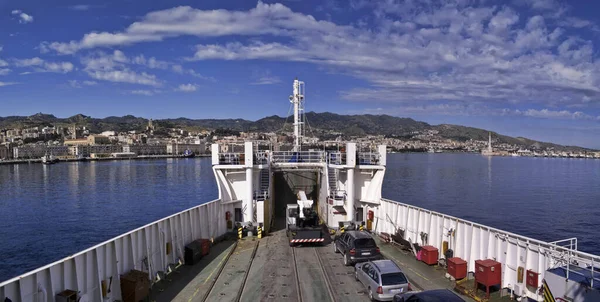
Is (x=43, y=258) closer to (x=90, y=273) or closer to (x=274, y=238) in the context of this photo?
(x=274, y=238)

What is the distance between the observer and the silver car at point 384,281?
1104cm

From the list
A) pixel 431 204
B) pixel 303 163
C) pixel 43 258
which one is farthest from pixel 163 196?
pixel 303 163

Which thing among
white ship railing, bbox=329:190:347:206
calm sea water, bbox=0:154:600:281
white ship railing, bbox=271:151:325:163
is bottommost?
calm sea water, bbox=0:154:600:281

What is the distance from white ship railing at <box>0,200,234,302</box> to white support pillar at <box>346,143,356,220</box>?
6978 millimetres

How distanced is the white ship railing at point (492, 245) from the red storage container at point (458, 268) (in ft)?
1.55

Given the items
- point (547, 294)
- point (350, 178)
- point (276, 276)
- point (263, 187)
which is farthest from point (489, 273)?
point (263, 187)

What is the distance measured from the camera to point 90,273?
33.6ft

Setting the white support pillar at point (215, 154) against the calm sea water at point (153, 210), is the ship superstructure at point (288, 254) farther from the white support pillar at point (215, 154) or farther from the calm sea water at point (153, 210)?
the calm sea water at point (153, 210)

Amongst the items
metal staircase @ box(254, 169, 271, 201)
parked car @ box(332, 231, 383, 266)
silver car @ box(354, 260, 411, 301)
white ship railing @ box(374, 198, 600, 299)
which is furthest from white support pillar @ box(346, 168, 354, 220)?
silver car @ box(354, 260, 411, 301)

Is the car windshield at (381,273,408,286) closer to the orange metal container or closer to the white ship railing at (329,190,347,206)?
the orange metal container

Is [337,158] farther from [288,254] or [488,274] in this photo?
[488,274]

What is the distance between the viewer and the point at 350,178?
2042 cm

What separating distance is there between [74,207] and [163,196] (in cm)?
1356

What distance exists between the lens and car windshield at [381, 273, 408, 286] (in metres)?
11.2
